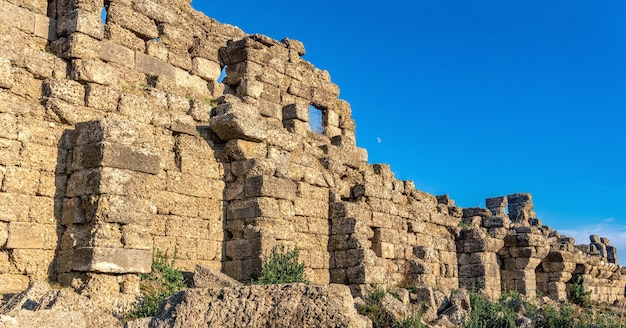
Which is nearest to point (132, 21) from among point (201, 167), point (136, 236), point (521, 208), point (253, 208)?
point (201, 167)

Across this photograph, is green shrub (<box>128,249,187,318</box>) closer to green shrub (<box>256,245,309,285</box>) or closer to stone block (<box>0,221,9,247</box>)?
green shrub (<box>256,245,309,285</box>)

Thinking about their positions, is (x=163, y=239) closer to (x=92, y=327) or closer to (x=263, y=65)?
(x=92, y=327)

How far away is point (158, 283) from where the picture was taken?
9172 millimetres

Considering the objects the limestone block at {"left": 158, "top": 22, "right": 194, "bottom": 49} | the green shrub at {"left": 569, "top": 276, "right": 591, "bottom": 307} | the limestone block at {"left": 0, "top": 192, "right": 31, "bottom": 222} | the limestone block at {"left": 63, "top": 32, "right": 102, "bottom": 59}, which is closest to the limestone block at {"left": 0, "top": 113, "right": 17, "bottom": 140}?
the limestone block at {"left": 0, "top": 192, "right": 31, "bottom": 222}

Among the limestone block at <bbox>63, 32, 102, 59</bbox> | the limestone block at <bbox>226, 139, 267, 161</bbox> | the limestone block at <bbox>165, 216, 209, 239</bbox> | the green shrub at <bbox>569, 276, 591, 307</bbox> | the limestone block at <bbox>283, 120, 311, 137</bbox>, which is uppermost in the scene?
the limestone block at <bbox>63, 32, 102, 59</bbox>

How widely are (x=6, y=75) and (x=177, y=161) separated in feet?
9.61

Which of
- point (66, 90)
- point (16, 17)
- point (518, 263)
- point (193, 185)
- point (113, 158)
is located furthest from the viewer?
point (518, 263)

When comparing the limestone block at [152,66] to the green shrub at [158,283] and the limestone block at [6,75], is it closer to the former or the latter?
the limestone block at [6,75]

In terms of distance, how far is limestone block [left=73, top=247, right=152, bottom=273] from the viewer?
8281 millimetres

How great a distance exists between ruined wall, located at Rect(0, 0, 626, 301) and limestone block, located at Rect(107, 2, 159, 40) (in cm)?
3

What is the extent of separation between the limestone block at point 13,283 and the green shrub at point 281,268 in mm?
3351

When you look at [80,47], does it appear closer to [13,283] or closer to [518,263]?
[13,283]

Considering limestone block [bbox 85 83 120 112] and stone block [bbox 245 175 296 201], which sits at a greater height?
limestone block [bbox 85 83 120 112]

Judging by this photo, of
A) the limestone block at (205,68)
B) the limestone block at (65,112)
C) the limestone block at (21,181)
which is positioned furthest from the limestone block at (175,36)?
the limestone block at (21,181)
